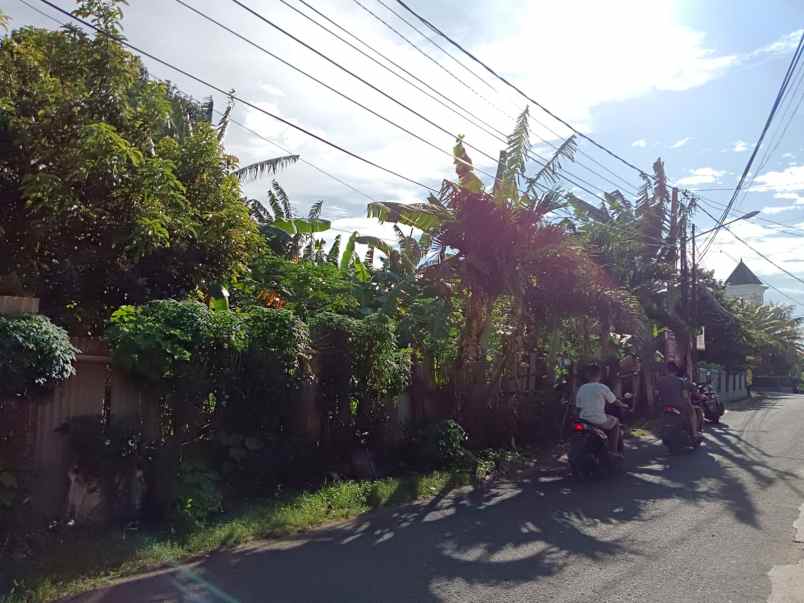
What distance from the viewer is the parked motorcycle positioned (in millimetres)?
13383

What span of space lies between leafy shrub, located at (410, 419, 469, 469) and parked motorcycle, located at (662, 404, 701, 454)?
182 inches

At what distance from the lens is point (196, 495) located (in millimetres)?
7156

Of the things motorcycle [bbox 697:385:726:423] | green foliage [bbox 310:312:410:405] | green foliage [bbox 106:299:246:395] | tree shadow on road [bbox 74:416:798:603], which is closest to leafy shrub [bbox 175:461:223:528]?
tree shadow on road [bbox 74:416:798:603]

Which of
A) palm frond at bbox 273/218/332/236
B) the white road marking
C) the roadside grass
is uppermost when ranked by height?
palm frond at bbox 273/218/332/236

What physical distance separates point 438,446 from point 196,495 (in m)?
4.24

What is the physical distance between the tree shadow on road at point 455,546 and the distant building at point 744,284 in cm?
7369

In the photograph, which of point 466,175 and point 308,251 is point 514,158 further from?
point 308,251

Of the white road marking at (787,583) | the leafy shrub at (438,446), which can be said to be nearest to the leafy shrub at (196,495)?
the leafy shrub at (438,446)

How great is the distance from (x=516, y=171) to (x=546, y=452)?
516 cm

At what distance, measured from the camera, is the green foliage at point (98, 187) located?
24.0ft

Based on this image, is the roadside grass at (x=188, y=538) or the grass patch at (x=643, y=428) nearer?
the roadside grass at (x=188, y=538)

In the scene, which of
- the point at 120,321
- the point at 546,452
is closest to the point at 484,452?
the point at 546,452

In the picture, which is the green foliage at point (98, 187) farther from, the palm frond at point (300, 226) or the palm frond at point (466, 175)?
the palm frond at point (300, 226)

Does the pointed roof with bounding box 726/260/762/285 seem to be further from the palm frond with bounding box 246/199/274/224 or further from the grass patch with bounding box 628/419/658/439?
the palm frond with bounding box 246/199/274/224
